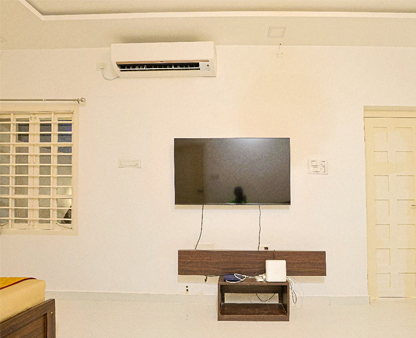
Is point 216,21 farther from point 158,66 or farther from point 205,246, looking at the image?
point 205,246

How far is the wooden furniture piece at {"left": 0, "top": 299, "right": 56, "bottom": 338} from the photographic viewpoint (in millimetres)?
1725

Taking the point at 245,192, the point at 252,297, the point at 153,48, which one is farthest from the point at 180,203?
the point at 153,48

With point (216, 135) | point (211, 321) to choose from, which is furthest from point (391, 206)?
point (211, 321)

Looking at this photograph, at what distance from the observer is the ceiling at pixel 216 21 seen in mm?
2850

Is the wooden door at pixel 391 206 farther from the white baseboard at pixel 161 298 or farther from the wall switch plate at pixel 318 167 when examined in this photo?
the wall switch plate at pixel 318 167

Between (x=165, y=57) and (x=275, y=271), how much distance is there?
2.23 meters

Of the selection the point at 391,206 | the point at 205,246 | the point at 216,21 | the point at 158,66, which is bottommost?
the point at 205,246

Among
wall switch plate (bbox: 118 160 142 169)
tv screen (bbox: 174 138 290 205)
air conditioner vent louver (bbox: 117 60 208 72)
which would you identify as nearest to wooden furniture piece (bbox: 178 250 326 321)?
tv screen (bbox: 174 138 290 205)

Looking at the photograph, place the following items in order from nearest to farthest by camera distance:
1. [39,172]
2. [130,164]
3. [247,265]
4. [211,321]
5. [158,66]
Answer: [211,321] → [247,265] → [158,66] → [130,164] → [39,172]

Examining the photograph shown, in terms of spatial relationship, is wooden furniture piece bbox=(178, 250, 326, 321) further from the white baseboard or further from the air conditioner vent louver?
the air conditioner vent louver

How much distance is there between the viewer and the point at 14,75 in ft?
12.1

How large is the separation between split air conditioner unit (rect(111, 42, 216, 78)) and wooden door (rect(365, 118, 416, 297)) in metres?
1.84

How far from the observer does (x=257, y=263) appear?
3238 millimetres

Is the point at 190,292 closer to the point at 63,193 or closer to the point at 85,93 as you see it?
the point at 63,193
